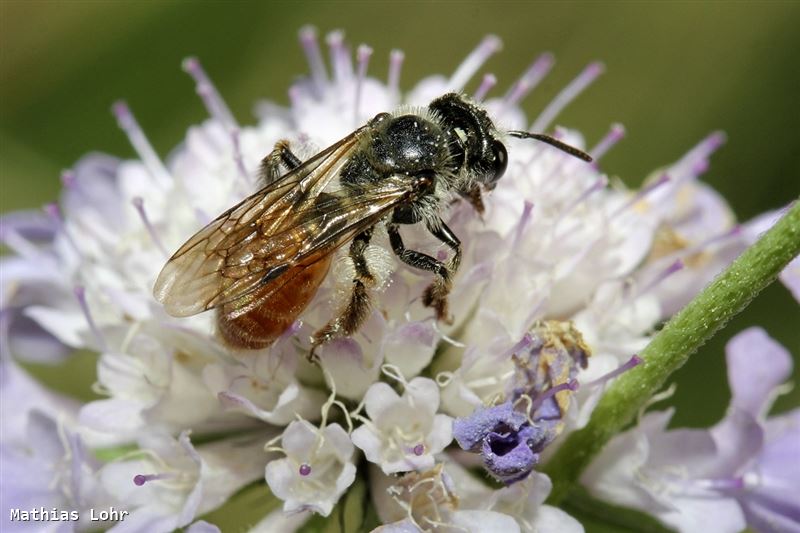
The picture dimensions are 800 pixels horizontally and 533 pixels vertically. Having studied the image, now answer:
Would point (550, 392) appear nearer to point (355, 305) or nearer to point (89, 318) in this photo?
point (355, 305)

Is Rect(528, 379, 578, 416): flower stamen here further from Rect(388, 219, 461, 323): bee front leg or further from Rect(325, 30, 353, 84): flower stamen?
Rect(325, 30, 353, 84): flower stamen

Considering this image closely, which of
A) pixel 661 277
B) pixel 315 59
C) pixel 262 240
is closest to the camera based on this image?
pixel 262 240

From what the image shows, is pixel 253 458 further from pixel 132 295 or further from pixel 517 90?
pixel 517 90

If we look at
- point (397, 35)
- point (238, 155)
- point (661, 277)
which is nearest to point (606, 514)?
point (661, 277)

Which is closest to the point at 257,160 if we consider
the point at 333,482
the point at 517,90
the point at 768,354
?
the point at 517,90

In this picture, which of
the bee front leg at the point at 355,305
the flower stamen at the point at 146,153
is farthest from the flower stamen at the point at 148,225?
the bee front leg at the point at 355,305

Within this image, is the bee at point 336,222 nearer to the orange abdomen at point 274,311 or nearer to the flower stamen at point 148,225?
the orange abdomen at point 274,311
